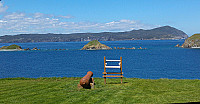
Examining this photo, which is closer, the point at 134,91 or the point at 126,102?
the point at 126,102

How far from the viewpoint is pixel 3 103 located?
49.1 feet

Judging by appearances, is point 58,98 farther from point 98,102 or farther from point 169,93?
point 169,93

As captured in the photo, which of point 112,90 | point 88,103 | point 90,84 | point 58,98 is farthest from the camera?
point 90,84

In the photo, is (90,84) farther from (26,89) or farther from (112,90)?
(26,89)

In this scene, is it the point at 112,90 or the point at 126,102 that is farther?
the point at 112,90

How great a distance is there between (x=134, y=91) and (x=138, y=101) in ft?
10.5

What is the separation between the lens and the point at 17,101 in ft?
50.7

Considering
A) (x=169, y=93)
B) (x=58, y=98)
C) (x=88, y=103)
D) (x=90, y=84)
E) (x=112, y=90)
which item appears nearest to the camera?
(x=88, y=103)

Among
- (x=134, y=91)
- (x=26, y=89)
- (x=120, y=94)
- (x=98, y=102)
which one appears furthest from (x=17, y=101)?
(x=134, y=91)

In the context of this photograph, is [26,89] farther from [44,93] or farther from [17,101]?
[17,101]

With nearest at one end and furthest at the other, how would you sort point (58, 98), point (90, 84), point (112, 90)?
1. point (58, 98)
2. point (112, 90)
3. point (90, 84)

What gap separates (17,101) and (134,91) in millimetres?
8559

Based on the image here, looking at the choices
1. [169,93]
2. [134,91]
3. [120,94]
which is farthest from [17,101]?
[169,93]

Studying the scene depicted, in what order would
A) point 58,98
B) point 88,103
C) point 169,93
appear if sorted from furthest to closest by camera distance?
1. point 169,93
2. point 58,98
3. point 88,103
